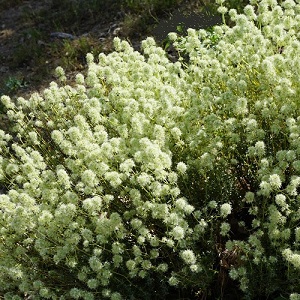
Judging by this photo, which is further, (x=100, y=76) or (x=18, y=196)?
(x=100, y=76)

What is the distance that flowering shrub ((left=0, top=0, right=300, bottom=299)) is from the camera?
2674 millimetres

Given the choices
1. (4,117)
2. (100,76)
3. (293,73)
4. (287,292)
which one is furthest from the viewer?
(4,117)

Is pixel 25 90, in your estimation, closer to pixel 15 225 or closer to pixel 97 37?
pixel 97 37

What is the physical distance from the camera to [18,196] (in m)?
2.90

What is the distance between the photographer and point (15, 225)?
283cm

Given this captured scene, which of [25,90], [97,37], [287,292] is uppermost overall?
[97,37]

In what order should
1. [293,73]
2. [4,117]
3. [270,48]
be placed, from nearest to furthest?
[293,73] < [270,48] < [4,117]

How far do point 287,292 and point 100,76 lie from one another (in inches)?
77.1

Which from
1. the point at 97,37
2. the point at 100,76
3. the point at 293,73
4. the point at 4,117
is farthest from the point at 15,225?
the point at 97,37

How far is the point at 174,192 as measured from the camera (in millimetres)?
2688

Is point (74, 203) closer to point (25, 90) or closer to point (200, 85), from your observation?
point (200, 85)

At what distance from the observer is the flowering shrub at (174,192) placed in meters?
2.67

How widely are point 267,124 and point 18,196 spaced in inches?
63.6

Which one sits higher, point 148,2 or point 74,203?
point 148,2
